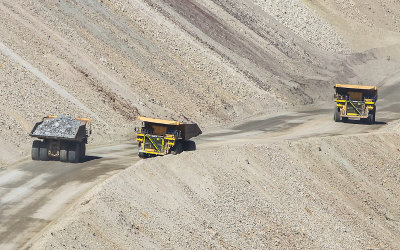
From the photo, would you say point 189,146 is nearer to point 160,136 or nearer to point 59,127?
point 160,136

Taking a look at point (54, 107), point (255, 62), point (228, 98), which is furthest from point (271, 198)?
point (255, 62)

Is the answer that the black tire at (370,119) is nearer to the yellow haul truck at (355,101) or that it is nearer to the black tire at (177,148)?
the yellow haul truck at (355,101)

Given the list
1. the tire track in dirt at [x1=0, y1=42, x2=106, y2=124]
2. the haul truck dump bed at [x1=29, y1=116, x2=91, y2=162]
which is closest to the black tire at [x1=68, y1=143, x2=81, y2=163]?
the haul truck dump bed at [x1=29, y1=116, x2=91, y2=162]

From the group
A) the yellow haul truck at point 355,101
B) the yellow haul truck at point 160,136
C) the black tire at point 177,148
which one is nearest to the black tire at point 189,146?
the yellow haul truck at point 160,136

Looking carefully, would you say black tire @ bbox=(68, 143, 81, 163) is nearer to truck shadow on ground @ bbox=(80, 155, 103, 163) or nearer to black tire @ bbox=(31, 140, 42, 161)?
truck shadow on ground @ bbox=(80, 155, 103, 163)

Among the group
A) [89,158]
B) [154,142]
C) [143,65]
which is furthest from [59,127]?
[143,65]
